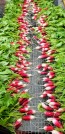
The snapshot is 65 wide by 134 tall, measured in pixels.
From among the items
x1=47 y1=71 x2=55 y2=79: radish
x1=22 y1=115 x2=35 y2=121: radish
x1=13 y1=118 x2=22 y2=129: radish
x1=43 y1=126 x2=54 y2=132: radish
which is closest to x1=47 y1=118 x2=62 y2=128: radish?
x1=43 y1=126 x2=54 y2=132: radish

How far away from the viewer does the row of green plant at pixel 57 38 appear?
4.43m

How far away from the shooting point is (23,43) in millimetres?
6391

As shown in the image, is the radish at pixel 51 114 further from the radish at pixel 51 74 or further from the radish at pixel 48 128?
the radish at pixel 51 74

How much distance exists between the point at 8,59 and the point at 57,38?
4.89 ft

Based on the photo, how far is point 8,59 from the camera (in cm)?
539

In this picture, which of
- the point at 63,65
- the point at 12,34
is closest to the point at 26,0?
the point at 12,34

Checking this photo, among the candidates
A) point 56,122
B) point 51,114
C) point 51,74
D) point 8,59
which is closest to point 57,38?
point 8,59

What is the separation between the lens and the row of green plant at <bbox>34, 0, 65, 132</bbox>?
443 centimetres

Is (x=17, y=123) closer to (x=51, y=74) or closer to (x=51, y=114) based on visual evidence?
(x=51, y=114)

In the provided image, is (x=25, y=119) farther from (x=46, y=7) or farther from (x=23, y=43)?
(x=46, y=7)

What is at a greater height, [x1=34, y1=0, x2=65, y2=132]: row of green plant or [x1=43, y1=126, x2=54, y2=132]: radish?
[x1=34, y1=0, x2=65, y2=132]: row of green plant

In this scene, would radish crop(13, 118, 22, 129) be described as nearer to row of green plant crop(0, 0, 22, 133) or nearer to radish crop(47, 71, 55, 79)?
row of green plant crop(0, 0, 22, 133)

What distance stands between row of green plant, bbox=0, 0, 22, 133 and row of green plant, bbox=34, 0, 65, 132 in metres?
0.65

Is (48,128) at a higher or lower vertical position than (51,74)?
lower
